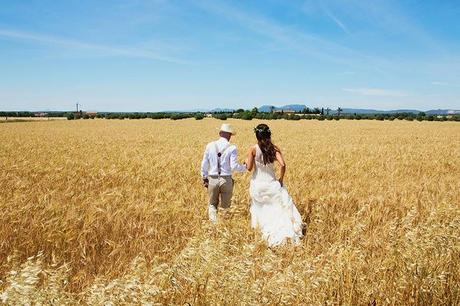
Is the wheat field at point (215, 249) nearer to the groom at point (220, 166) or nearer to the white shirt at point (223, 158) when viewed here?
the groom at point (220, 166)

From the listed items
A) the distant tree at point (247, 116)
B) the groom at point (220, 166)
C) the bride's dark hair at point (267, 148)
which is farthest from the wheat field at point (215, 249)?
the distant tree at point (247, 116)

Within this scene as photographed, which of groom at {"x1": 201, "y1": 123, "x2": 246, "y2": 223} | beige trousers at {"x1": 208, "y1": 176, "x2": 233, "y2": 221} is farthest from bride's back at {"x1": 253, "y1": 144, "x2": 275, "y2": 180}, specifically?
beige trousers at {"x1": 208, "y1": 176, "x2": 233, "y2": 221}

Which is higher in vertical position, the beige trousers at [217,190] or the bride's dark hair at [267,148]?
the bride's dark hair at [267,148]

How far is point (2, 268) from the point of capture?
4422 millimetres

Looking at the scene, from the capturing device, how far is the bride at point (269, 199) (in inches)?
235

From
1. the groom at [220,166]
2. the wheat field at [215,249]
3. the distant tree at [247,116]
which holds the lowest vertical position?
the wheat field at [215,249]

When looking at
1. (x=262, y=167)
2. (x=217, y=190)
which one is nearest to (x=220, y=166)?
(x=217, y=190)

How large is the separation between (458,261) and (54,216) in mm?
5450

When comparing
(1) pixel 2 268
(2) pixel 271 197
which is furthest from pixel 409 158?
(1) pixel 2 268

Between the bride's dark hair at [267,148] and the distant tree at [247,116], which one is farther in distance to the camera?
the distant tree at [247,116]

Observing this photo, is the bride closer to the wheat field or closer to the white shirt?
the wheat field

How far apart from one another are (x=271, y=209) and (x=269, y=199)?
0.59 ft

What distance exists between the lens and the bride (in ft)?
19.5

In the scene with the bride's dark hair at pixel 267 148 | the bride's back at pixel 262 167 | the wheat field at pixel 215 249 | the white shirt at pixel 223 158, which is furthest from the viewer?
the white shirt at pixel 223 158
